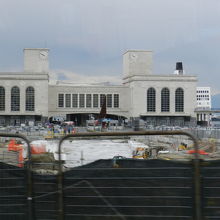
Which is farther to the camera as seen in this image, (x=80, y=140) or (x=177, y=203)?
(x=80, y=140)

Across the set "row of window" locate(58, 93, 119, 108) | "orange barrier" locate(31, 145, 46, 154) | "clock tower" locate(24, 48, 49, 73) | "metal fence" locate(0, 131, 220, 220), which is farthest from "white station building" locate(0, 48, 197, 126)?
"metal fence" locate(0, 131, 220, 220)

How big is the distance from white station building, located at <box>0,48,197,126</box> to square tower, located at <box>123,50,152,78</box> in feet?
20.1

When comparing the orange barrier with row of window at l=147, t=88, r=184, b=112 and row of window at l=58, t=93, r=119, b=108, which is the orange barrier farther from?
row of window at l=147, t=88, r=184, b=112

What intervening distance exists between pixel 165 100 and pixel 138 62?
51.4 feet

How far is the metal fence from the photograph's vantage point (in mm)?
4898

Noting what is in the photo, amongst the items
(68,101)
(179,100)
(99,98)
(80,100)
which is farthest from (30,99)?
(179,100)

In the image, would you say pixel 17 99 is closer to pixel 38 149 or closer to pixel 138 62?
pixel 138 62

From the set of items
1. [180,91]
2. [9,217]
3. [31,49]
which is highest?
[31,49]

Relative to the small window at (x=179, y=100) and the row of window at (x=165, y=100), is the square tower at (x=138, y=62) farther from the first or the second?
the small window at (x=179, y=100)

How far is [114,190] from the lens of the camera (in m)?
5.12

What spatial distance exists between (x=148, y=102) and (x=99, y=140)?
94346mm

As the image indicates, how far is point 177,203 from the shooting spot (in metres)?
4.96

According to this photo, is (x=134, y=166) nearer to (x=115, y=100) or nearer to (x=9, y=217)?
(x=9, y=217)

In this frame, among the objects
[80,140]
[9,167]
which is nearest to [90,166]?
[80,140]
